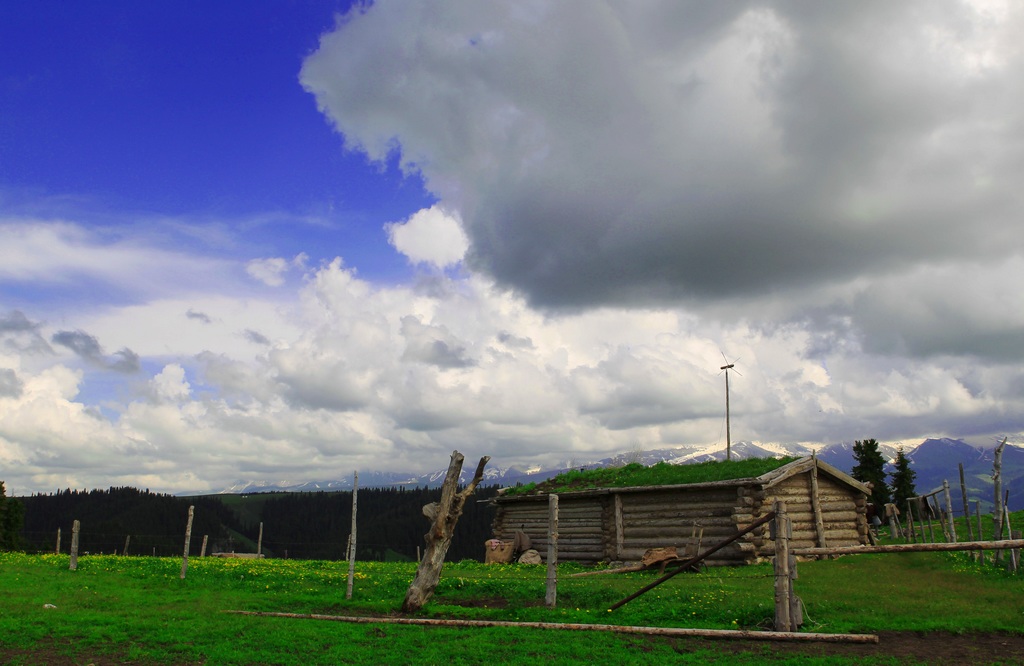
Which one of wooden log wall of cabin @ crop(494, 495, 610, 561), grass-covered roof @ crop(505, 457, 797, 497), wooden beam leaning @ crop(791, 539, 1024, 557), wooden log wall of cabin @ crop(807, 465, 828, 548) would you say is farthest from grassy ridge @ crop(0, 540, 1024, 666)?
wooden log wall of cabin @ crop(494, 495, 610, 561)

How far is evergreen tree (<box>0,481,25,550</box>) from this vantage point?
216ft

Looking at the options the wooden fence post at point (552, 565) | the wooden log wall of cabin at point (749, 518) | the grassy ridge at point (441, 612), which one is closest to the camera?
the grassy ridge at point (441, 612)

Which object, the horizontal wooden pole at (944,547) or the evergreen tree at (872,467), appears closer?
the horizontal wooden pole at (944,547)

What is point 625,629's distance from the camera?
44.8ft

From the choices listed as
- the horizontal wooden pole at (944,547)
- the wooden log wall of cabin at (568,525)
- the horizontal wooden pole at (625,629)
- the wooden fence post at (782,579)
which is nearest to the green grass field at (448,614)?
the horizontal wooden pole at (625,629)

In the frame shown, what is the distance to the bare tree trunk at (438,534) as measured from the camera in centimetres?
1755

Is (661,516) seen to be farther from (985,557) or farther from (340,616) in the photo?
(340,616)

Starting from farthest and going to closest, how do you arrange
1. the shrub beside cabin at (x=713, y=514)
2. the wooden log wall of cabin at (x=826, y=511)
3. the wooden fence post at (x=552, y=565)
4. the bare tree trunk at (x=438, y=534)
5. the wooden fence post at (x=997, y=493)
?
the wooden log wall of cabin at (x=826, y=511) < the shrub beside cabin at (x=713, y=514) < the wooden fence post at (x=997, y=493) < the bare tree trunk at (x=438, y=534) < the wooden fence post at (x=552, y=565)

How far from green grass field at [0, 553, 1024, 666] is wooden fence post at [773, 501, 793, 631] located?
23.6 inches

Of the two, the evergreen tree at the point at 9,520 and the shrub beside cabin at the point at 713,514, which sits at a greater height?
the shrub beside cabin at the point at 713,514

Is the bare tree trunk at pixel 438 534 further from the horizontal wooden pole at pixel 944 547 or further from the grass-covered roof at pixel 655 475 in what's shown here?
the grass-covered roof at pixel 655 475

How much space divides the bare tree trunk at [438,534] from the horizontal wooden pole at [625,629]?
1.41 m

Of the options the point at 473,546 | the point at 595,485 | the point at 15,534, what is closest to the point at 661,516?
the point at 595,485

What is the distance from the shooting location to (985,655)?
11.3 metres
